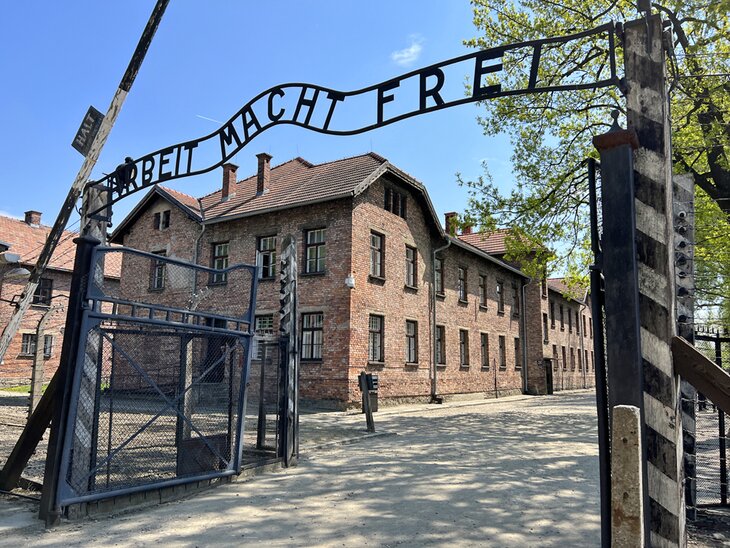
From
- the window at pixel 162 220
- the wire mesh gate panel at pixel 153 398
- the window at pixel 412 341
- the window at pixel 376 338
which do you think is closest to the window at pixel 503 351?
the window at pixel 412 341

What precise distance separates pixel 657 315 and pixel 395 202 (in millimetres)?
18370

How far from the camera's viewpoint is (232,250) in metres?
21.1

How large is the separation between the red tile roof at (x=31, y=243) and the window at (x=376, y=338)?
1928cm

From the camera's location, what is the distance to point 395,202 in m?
21.1

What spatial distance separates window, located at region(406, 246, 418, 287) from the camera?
21719 millimetres

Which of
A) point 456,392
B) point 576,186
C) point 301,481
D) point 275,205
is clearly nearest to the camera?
point 301,481

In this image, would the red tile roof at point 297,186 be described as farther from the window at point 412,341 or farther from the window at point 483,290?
the window at point 483,290

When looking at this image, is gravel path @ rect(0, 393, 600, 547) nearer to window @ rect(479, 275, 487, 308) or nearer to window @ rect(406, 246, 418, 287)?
window @ rect(406, 246, 418, 287)

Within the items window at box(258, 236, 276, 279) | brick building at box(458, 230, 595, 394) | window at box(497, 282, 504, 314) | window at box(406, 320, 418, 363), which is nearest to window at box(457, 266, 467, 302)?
brick building at box(458, 230, 595, 394)

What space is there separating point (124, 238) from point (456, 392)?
650 inches

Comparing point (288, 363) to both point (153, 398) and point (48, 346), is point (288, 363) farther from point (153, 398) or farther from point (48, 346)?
point (48, 346)

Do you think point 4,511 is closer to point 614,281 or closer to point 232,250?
point 614,281

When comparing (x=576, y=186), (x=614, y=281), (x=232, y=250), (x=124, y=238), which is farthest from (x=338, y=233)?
(x=614, y=281)

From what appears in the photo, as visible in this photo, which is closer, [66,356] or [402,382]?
[66,356]
